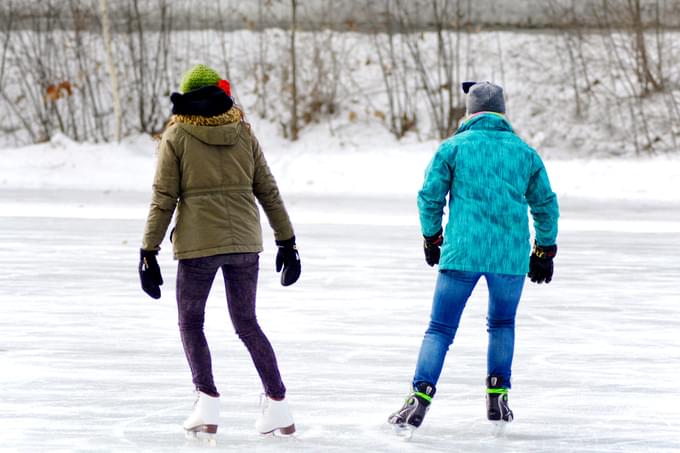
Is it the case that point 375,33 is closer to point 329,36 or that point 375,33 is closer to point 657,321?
point 329,36

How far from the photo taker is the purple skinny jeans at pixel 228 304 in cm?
425

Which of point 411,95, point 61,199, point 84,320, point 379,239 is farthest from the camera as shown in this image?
point 411,95

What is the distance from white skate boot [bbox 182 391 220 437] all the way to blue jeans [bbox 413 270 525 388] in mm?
768

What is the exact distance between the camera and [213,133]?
4.24 meters

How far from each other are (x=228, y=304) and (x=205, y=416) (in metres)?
0.45

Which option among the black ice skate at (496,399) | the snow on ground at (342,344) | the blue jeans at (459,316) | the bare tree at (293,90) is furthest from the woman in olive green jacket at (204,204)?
the bare tree at (293,90)

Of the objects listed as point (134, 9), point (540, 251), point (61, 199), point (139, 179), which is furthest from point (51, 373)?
point (134, 9)

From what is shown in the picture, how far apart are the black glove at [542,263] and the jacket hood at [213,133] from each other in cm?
126

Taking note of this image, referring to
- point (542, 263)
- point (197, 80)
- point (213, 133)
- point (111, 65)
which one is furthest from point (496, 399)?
point (111, 65)

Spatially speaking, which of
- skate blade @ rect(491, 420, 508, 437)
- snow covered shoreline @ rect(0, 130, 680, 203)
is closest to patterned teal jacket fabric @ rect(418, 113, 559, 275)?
skate blade @ rect(491, 420, 508, 437)

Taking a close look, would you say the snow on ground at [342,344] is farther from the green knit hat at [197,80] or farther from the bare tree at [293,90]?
the bare tree at [293,90]

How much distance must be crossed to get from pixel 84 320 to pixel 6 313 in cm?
61

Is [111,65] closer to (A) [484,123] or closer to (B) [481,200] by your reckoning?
(A) [484,123]

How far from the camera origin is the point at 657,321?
7539mm
